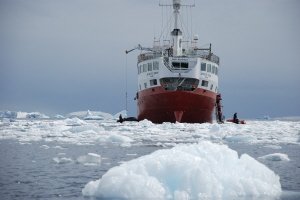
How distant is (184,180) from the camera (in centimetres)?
758

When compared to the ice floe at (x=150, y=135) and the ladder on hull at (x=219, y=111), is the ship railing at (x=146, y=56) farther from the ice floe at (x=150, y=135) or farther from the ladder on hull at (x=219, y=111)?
the ice floe at (x=150, y=135)

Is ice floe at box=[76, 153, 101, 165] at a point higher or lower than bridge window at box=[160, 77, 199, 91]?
lower

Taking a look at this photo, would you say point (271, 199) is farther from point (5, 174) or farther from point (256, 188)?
point (5, 174)

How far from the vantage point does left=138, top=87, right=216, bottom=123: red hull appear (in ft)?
121

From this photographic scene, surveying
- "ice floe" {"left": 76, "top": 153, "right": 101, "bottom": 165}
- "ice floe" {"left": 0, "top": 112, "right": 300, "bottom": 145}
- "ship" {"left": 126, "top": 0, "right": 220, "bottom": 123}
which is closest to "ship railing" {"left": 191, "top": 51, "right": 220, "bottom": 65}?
"ship" {"left": 126, "top": 0, "right": 220, "bottom": 123}

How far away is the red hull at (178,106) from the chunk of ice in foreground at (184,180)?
2846cm

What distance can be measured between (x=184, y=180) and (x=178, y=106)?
29326 mm

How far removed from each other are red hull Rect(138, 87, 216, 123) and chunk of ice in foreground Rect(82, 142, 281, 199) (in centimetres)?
2846

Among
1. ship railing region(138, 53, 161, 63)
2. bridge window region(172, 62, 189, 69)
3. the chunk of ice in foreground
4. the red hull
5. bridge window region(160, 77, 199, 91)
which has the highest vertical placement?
ship railing region(138, 53, 161, 63)

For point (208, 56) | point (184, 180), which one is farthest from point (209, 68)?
point (184, 180)

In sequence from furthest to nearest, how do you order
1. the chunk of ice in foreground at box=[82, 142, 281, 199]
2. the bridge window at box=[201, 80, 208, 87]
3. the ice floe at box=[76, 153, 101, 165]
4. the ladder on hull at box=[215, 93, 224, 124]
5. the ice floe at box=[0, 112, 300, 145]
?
→ the ladder on hull at box=[215, 93, 224, 124]
the bridge window at box=[201, 80, 208, 87]
the ice floe at box=[0, 112, 300, 145]
the ice floe at box=[76, 153, 101, 165]
the chunk of ice in foreground at box=[82, 142, 281, 199]

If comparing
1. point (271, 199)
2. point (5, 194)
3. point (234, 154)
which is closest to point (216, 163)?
point (234, 154)

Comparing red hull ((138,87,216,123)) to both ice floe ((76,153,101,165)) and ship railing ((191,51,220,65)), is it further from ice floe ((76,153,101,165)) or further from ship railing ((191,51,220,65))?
ice floe ((76,153,101,165))

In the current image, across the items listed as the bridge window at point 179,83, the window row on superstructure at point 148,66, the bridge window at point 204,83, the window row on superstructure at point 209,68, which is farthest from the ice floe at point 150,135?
the window row on superstructure at point 209,68
